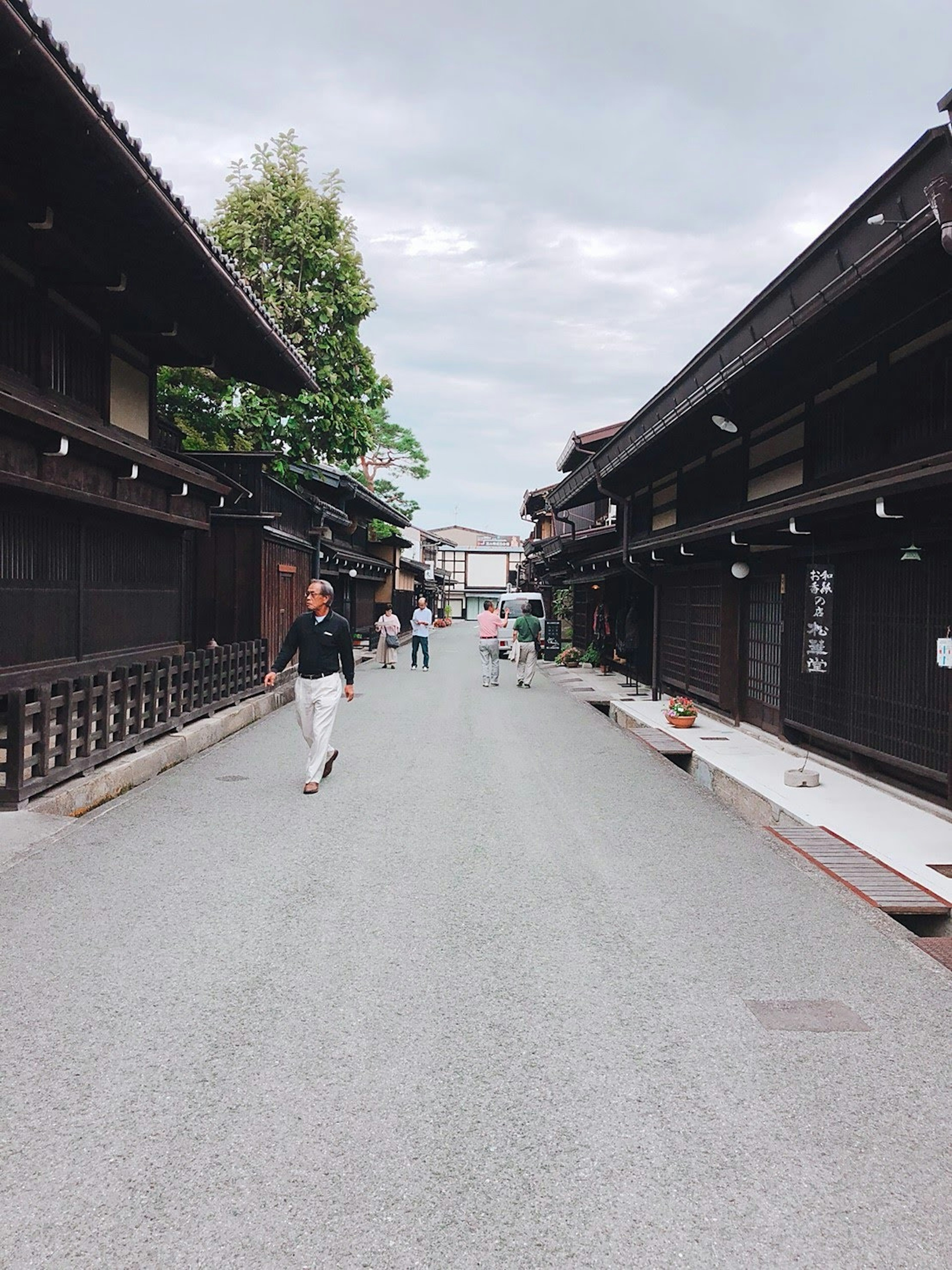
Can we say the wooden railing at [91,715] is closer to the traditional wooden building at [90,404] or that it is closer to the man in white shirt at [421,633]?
the traditional wooden building at [90,404]

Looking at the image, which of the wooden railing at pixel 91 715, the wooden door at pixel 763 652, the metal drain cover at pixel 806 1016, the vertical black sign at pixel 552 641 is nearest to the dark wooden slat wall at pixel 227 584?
the wooden railing at pixel 91 715

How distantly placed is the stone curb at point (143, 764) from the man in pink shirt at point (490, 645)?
785 cm

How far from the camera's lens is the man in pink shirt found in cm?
2236

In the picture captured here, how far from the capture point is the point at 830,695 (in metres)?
10.1

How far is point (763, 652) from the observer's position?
12.9 metres

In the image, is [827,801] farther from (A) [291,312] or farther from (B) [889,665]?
(A) [291,312]

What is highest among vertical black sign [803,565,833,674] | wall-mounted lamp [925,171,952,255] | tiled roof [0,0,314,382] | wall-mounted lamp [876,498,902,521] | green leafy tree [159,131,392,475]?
green leafy tree [159,131,392,475]

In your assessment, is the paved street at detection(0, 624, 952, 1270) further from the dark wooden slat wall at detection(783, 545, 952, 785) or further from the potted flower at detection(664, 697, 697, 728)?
the potted flower at detection(664, 697, 697, 728)

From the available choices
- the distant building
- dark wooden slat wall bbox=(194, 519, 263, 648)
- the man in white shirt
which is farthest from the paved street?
the distant building

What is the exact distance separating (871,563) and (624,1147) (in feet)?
24.0

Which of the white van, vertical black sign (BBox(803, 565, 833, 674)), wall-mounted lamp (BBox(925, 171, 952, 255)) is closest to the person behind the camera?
→ wall-mounted lamp (BBox(925, 171, 952, 255))

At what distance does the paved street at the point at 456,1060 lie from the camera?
2680 millimetres

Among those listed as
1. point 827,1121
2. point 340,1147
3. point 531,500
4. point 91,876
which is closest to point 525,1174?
point 340,1147

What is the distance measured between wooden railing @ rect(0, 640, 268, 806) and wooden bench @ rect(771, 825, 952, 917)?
20.2ft
